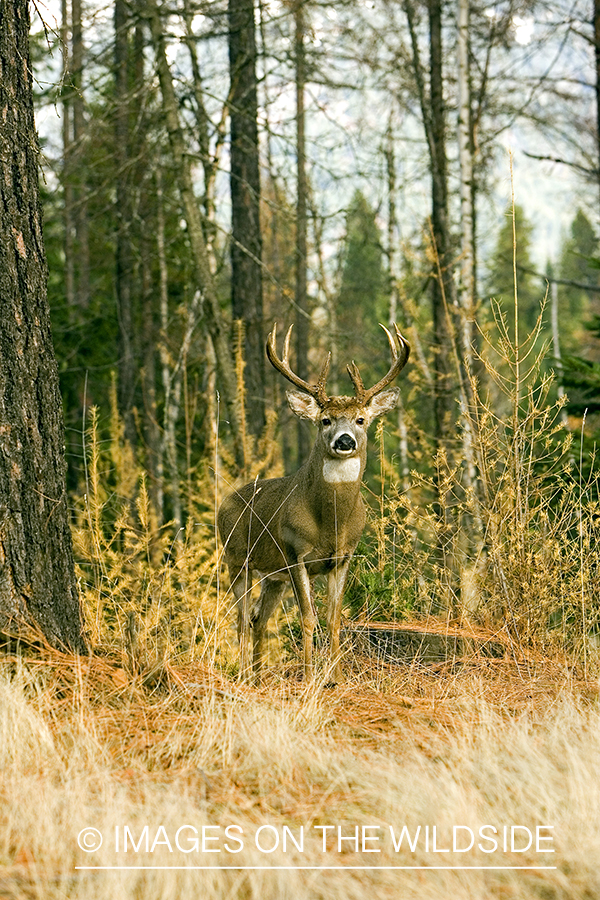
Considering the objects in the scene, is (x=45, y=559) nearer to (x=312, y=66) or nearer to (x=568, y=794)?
(x=568, y=794)

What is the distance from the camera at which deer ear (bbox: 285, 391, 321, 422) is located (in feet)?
20.1

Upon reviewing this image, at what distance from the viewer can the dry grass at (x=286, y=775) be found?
314 centimetres

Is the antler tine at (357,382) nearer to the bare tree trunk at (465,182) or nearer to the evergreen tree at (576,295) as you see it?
the bare tree trunk at (465,182)

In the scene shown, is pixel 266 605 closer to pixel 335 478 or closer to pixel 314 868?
pixel 335 478

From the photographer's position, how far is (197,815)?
138 inches

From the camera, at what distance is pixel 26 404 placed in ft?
16.5

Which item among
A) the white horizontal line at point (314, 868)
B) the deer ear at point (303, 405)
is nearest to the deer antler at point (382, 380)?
the deer ear at point (303, 405)

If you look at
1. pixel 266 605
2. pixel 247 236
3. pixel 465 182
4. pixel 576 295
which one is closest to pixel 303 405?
pixel 266 605

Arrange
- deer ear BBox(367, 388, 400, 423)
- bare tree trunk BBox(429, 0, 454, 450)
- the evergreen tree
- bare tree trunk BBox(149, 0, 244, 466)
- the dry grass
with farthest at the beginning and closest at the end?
the evergreen tree → bare tree trunk BBox(429, 0, 454, 450) → bare tree trunk BBox(149, 0, 244, 466) → deer ear BBox(367, 388, 400, 423) → the dry grass

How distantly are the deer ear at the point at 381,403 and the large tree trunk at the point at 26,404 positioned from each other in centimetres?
195

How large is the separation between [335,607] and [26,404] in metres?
2.13

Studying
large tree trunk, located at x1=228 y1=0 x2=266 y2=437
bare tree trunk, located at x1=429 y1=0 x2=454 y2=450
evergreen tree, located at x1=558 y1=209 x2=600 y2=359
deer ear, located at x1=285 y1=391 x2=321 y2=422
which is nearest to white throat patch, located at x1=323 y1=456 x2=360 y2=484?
deer ear, located at x1=285 y1=391 x2=321 y2=422

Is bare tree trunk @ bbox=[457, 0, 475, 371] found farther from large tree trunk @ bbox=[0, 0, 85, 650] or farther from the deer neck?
large tree trunk @ bbox=[0, 0, 85, 650]

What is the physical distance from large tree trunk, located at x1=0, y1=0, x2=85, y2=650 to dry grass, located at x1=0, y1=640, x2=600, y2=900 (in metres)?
0.34
